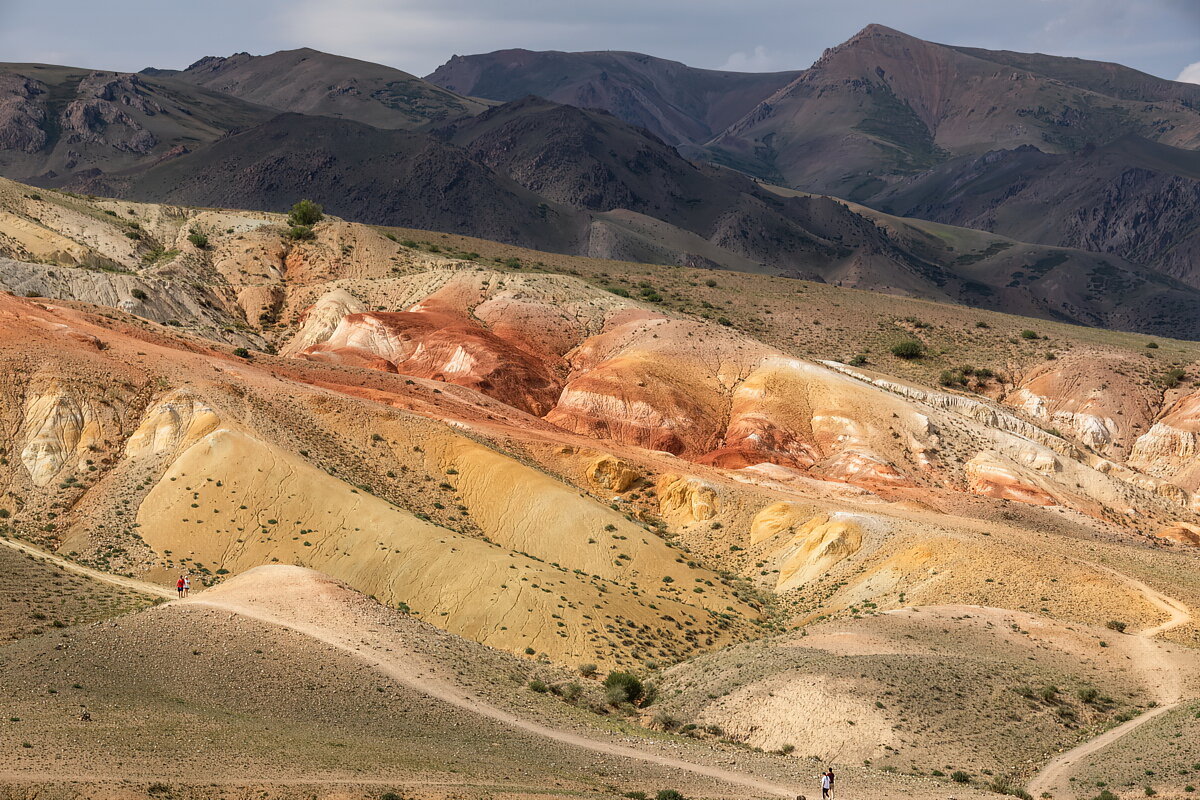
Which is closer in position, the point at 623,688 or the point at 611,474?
the point at 623,688

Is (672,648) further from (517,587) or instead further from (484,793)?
(484,793)

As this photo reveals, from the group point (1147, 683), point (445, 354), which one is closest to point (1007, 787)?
point (1147, 683)

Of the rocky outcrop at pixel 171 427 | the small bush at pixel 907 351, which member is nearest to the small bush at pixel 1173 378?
the small bush at pixel 907 351

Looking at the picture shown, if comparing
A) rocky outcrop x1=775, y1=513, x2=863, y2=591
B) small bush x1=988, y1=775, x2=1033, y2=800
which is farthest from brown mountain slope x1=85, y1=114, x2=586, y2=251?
small bush x1=988, y1=775, x2=1033, y2=800

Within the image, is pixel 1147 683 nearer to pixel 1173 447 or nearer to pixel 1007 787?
pixel 1007 787

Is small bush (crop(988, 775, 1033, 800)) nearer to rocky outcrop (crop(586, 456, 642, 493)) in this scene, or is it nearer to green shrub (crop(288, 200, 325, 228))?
rocky outcrop (crop(586, 456, 642, 493))

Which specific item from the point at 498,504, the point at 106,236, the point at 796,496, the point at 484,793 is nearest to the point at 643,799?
the point at 484,793
